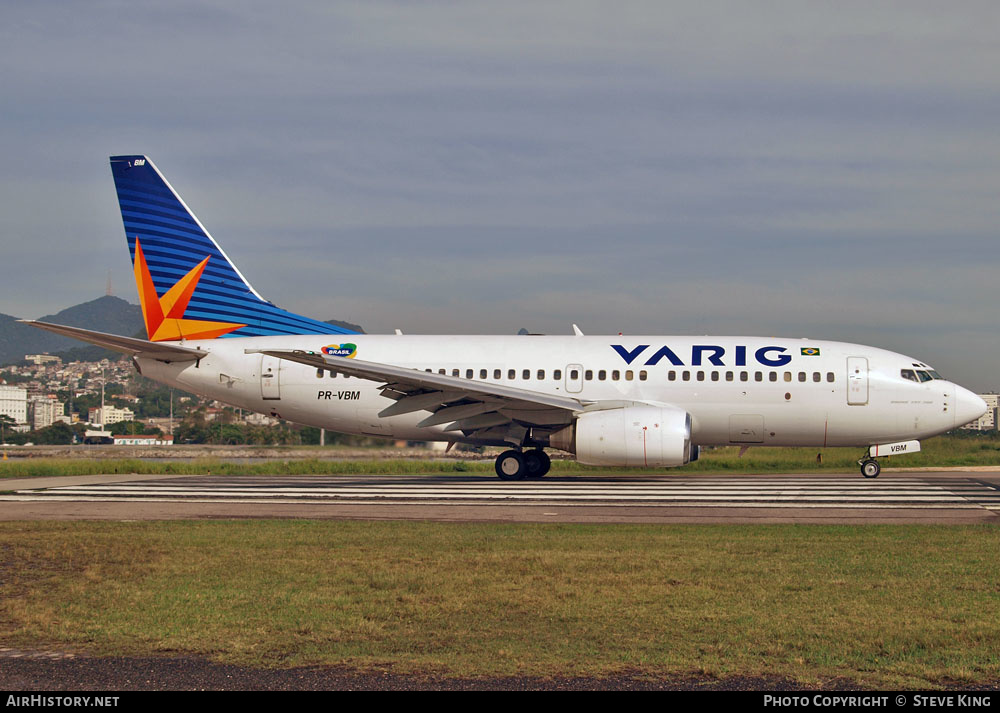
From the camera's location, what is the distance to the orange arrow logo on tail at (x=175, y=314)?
84.7 ft

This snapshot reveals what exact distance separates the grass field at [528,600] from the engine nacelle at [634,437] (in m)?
8.44

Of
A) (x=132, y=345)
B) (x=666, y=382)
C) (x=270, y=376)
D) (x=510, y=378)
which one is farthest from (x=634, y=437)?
(x=132, y=345)

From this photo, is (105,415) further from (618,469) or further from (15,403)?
(618,469)

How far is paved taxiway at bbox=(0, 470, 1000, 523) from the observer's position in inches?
590

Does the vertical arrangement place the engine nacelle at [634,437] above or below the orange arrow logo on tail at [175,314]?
below

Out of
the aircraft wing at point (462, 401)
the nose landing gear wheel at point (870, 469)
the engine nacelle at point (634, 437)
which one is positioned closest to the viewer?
the engine nacelle at point (634, 437)

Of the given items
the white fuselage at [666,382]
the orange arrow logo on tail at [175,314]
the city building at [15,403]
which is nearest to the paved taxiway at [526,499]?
the white fuselage at [666,382]

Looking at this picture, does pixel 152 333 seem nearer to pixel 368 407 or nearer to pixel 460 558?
pixel 368 407

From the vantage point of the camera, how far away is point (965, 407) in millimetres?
23688

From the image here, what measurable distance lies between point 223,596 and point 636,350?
17222mm

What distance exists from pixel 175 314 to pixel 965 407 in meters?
20.5

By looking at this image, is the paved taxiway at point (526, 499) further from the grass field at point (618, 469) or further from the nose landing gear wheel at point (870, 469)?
the grass field at point (618, 469)

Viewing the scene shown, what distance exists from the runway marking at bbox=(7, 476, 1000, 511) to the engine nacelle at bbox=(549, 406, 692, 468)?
0.62 m
